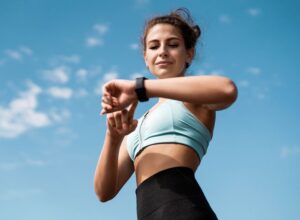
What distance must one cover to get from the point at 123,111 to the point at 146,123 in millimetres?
526

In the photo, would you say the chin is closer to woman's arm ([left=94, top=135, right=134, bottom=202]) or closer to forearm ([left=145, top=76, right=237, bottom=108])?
woman's arm ([left=94, top=135, right=134, bottom=202])

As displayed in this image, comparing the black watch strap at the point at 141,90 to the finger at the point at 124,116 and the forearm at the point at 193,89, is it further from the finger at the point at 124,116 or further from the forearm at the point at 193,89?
the finger at the point at 124,116

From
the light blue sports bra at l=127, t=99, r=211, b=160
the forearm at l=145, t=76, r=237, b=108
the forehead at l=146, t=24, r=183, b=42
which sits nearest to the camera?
the forearm at l=145, t=76, r=237, b=108

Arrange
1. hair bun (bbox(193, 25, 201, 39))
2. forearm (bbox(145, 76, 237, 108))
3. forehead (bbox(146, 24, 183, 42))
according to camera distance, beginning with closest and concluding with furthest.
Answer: forearm (bbox(145, 76, 237, 108)) → forehead (bbox(146, 24, 183, 42)) → hair bun (bbox(193, 25, 201, 39))

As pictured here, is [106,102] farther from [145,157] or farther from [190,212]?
[190,212]

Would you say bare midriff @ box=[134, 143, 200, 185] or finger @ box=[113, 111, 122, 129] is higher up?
finger @ box=[113, 111, 122, 129]

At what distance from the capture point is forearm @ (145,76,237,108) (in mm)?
2615

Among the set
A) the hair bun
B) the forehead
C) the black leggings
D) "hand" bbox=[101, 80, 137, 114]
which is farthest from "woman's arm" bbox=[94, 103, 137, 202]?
the hair bun

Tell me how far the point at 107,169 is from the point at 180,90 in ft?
3.72

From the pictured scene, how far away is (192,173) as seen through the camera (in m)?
3.06

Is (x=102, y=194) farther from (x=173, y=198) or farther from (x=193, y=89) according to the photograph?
(x=193, y=89)

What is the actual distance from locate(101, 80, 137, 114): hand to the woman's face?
3.05ft

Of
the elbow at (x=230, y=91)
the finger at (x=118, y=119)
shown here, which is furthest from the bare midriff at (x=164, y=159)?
the elbow at (x=230, y=91)

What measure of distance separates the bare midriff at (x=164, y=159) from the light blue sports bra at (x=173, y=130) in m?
0.04
